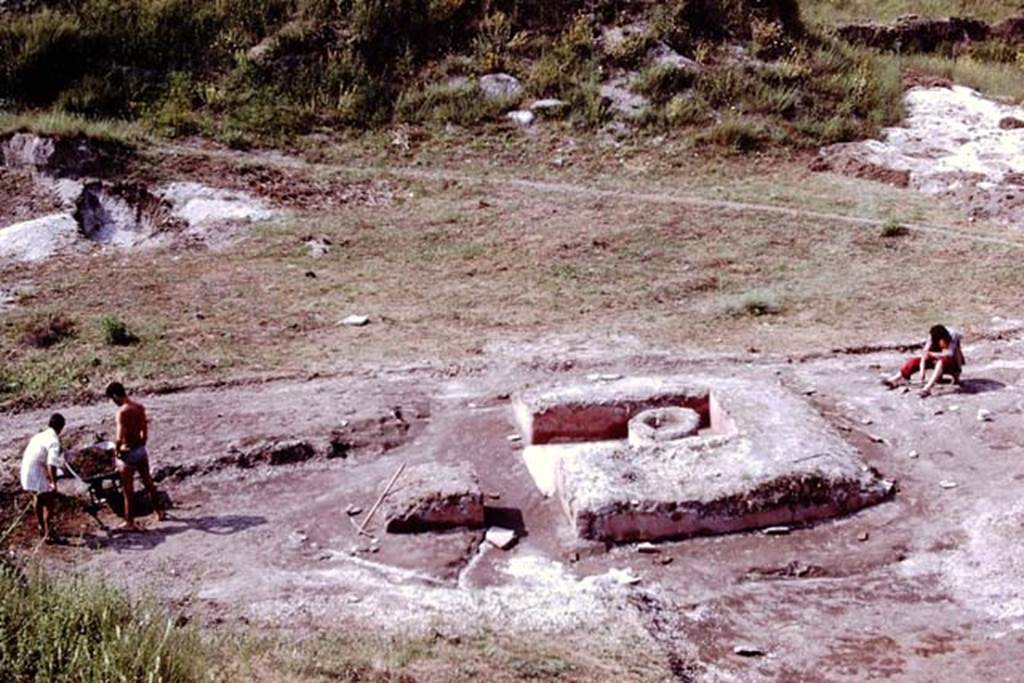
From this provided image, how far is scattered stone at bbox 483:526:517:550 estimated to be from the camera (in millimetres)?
8562

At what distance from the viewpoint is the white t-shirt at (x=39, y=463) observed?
28.1 feet

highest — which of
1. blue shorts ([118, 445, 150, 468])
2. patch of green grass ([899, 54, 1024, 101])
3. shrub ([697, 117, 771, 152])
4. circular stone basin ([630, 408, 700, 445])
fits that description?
patch of green grass ([899, 54, 1024, 101])

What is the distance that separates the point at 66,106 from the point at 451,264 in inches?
330

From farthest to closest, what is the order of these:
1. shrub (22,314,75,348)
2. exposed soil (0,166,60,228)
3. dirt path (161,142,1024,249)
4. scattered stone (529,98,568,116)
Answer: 1. scattered stone (529,98,568,116)
2. dirt path (161,142,1024,249)
3. exposed soil (0,166,60,228)
4. shrub (22,314,75,348)

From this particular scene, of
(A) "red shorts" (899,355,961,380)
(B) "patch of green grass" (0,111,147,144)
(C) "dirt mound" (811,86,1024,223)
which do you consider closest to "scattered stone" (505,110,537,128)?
(C) "dirt mound" (811,86,1024,223)

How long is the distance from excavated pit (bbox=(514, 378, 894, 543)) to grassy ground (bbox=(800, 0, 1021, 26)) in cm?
1836

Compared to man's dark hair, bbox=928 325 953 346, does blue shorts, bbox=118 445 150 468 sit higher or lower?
lower

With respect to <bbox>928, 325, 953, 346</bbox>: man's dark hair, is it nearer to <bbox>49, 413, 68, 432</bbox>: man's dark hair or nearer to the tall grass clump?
the tall grass clump

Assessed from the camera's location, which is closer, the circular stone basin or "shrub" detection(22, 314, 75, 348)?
the circular stone basin

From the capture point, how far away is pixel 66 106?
18750 mm

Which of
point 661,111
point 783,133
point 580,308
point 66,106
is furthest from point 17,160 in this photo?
point 783,133

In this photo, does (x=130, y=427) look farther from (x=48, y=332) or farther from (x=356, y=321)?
(x=356, y=321)

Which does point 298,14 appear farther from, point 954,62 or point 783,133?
point 954,62

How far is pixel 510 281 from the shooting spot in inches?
566
